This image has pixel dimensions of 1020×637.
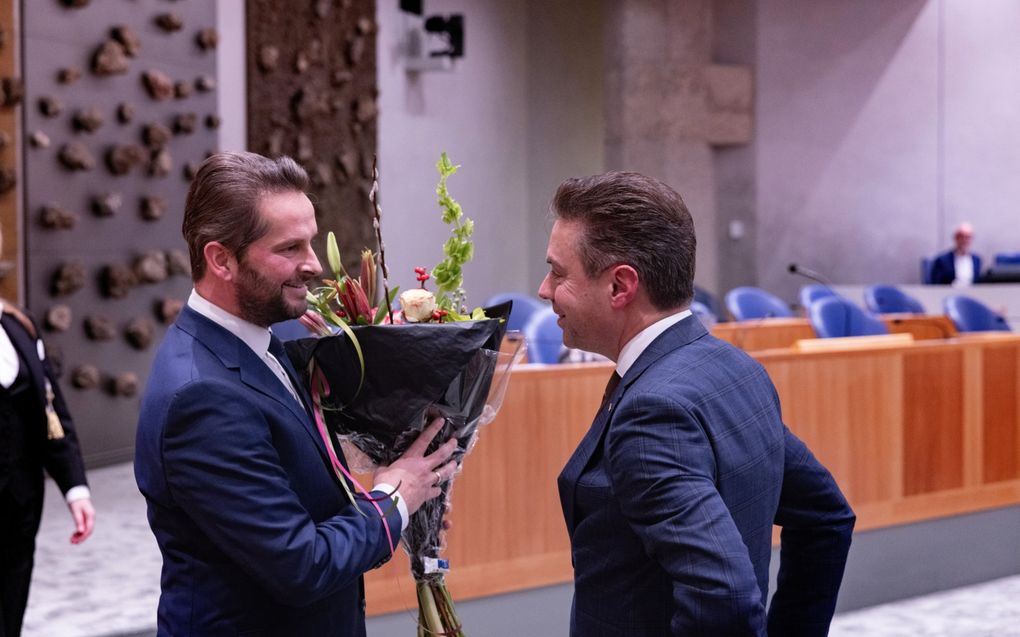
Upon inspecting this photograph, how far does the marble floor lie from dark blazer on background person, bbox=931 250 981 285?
695 cm

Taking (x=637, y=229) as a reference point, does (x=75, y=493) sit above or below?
below

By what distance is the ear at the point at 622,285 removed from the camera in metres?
1.61

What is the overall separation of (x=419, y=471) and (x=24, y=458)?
150 centimetres

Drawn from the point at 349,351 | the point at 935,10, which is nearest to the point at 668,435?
the point at 349,351

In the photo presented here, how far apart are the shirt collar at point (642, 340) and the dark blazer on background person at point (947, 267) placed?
10388 mm

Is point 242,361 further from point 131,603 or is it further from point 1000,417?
point 1000,417

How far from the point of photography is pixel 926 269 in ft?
39.5

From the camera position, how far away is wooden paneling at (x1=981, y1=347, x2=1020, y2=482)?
487 centimetres

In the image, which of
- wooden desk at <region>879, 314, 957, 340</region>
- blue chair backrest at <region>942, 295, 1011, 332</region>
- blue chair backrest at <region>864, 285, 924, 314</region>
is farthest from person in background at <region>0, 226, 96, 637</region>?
blue chair backrest at <region>864, 285, 924, 314</region>

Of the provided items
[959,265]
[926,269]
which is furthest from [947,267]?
[926,269]

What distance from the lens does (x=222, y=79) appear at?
7926mm

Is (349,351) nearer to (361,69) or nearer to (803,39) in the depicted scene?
(361,69)

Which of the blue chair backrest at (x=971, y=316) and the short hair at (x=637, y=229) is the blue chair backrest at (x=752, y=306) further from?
the short hair at (x=637, y=229)

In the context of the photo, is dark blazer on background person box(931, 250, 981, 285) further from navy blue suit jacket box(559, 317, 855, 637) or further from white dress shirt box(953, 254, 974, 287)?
navy blue suit jacket box(559, 317, 855, 637)
